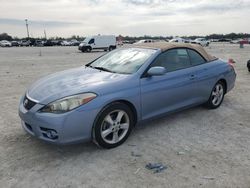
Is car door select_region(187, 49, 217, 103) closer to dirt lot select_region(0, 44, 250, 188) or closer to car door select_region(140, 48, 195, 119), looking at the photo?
car door select_region(140, 48, 195, 119)

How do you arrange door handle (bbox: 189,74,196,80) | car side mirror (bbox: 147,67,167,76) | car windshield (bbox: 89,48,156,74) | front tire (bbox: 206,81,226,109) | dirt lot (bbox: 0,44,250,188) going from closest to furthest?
dirt lot (bbox: 0,44,250,188) → car side mirror (bbox: 147,67,167,76) → car windshield (bbox: 89,48,156,74) → door handle (bbox: 189,74,196,80) → front tire (bbox: 206,81,226,109)

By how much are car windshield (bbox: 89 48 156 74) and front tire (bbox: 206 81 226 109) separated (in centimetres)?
181

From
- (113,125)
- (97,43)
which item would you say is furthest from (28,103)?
(97,43)

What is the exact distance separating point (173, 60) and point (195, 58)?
0.69 meters

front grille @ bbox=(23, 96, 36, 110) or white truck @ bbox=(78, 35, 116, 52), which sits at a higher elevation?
white truck @ bbox=(78, 35, 116, 52)

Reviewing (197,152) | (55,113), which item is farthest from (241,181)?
(55,113)

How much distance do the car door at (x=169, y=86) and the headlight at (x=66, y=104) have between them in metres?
0.99

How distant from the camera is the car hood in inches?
136

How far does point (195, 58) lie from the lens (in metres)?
5.05

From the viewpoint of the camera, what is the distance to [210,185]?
113 inches

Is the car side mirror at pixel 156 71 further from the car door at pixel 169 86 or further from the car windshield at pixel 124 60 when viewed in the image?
the car windshield at pixel 124 60

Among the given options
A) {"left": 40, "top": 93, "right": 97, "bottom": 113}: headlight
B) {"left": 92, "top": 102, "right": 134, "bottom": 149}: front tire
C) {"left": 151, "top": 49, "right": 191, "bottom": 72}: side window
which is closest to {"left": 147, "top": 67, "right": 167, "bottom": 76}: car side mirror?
{"left": 151, "top": 49, "right": 191, "bottom": 72}: side window

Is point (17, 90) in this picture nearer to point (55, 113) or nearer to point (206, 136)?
point (55, 113)

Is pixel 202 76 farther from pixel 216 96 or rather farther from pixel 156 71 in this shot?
pixel 156 71
